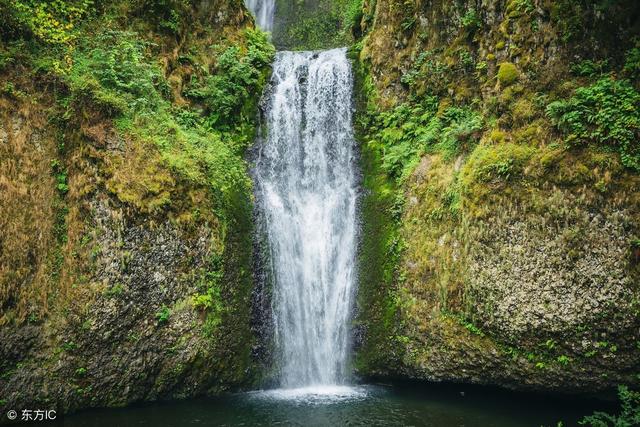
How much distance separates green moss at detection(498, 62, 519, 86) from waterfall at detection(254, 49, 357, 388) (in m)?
4.46

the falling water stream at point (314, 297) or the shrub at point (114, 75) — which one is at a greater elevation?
the shrub at point (114, 75)

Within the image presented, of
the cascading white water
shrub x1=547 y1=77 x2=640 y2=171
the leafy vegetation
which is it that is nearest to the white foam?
the leafy vegetation

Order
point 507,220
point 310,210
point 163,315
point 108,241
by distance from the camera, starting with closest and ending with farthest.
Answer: point 507,220
point 108,241
point 163,315
point 310,210

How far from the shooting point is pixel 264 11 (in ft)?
86.0

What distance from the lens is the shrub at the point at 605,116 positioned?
7496 millimetres

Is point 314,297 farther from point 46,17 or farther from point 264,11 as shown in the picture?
point 264,11

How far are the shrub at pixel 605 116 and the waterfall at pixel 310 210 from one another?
5275 mm

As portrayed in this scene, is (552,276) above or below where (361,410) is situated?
above

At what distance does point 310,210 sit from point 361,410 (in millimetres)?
5194

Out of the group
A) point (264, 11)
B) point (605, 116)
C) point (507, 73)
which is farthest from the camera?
point (264, 11)

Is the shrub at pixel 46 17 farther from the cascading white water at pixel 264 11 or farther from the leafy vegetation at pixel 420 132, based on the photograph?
the cascading white water at pixel 264 11

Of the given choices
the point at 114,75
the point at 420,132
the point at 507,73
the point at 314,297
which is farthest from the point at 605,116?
the point at 114,75

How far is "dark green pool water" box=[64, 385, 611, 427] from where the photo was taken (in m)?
7.87

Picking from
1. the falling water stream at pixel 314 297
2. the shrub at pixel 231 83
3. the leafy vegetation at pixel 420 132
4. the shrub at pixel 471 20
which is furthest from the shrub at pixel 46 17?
the shrub at pixel 471 20
